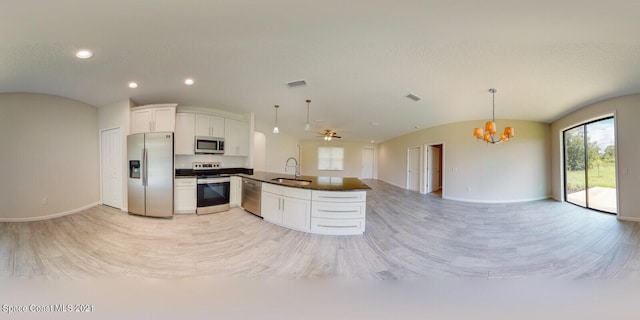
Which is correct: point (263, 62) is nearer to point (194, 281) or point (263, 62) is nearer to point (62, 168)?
point (194, 281)

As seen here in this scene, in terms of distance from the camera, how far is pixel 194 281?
1544mm

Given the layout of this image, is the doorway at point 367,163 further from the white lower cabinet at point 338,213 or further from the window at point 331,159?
the white lower cabinet at point 338,213

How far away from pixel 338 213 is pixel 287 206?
0.76 metres

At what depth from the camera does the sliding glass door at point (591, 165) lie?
13.1 ft


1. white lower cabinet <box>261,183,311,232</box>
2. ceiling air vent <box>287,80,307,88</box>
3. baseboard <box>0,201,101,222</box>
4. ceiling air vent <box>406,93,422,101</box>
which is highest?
ceiling air vent <box>287,80,307,88</box>

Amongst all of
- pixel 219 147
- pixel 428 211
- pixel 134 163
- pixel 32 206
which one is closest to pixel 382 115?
pixel 428 211

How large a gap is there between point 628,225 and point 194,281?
6.12 meters

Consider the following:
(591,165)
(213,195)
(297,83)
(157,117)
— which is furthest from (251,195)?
(591,165)

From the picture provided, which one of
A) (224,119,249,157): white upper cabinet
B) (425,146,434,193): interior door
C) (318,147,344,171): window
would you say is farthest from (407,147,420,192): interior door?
(224,119,249,157): white upper cabinet

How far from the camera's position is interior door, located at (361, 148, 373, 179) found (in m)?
10.9

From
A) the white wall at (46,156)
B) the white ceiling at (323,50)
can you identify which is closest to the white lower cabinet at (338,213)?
the white ceiling at (323,50)

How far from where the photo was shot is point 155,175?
338 centimetres

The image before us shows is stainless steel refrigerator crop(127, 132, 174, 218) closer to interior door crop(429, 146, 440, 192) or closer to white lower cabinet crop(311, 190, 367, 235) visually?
white lower cabinet crop(311, 190, 367, 235)

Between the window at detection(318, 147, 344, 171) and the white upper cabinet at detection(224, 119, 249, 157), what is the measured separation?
6.18m
